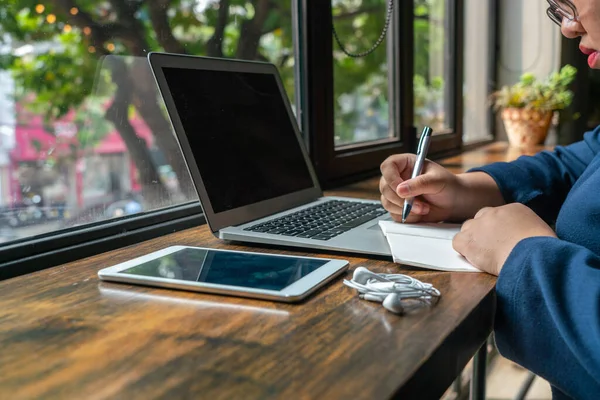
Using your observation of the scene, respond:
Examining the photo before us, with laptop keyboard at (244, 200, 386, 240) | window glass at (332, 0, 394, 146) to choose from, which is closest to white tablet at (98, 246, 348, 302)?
laptop keyboard at (244, 200, 386, 240)

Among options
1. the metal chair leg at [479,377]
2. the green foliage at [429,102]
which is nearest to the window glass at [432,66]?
the green foliage at [429,102]

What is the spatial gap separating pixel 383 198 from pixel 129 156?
0.47m

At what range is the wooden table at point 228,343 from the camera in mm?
460

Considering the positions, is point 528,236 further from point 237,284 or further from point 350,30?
point 350,30

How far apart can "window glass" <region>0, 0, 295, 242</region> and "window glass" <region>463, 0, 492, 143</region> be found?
1.79 m

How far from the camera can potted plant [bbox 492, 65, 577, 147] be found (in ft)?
8.08

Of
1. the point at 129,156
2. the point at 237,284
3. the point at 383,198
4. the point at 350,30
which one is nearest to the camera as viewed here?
the point at 237,284

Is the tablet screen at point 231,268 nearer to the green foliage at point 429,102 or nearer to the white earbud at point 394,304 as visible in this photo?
the white earbud at point 394,304

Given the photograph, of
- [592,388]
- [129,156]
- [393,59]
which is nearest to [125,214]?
[129,156]

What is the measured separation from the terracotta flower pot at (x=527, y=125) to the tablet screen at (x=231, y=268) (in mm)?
1959

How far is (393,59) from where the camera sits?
6.54 ft

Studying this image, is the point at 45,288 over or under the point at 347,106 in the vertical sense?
under

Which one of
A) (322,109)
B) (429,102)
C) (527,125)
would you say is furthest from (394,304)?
(527,125)

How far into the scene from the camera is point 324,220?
1005 mm
